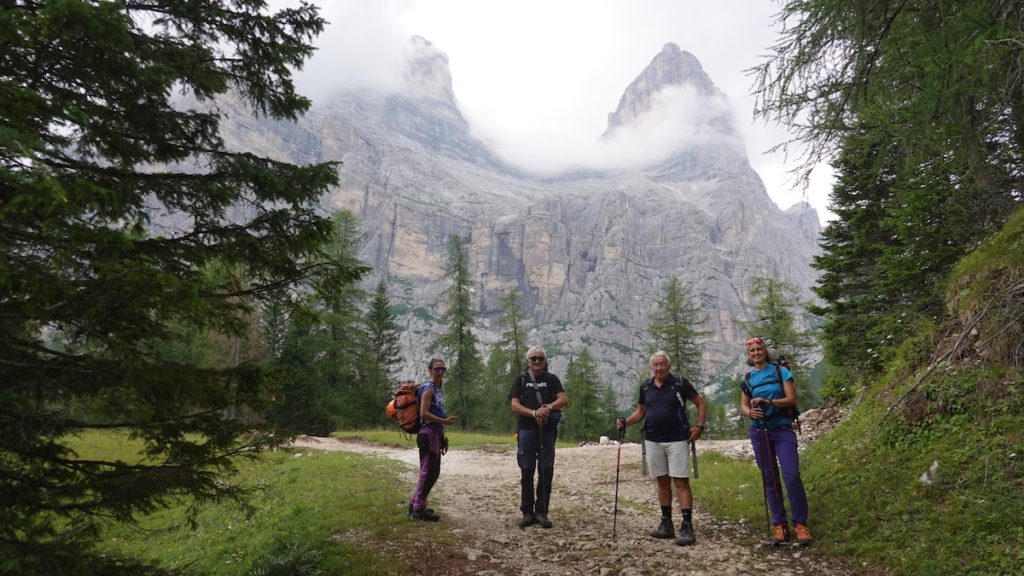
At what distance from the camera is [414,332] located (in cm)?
18238

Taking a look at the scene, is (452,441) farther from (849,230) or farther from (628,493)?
(849,230)

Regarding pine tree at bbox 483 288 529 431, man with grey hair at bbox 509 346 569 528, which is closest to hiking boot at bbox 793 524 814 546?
man with grey hair at bbox 509 346 569 528

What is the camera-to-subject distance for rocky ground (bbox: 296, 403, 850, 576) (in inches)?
213

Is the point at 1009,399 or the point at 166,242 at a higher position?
the point at 166,242

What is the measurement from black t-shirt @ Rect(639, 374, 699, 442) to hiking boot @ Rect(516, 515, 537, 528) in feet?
6.53

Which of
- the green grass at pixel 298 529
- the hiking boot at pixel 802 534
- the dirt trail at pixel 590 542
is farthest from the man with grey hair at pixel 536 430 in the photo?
the hiking boot at pixel 802 534

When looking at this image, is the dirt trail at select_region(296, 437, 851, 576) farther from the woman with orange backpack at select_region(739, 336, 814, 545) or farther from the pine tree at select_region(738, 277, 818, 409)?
the pine tree at select_region(738, 277, 818, 409)

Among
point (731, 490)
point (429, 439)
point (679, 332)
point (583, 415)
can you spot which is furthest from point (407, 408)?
point (583, 415)

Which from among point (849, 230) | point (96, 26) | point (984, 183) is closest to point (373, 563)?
point (96, 26)

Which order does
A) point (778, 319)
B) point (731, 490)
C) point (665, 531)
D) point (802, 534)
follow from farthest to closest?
1. point (778, 319)
2. point (731, 490)
3. point (665, 531)
4. point (802, 534)

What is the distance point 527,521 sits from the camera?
711cm

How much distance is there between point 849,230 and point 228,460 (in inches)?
945

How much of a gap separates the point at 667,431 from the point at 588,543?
1.72 metres

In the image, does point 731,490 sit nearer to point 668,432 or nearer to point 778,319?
point 668,432
